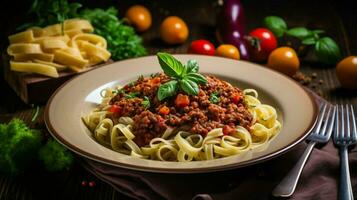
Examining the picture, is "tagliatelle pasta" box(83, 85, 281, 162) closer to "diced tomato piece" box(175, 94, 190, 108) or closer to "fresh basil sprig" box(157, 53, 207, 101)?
"diced tomato piece" box(175, 94, 190, 108)

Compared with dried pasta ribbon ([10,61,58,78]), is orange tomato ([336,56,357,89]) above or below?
above

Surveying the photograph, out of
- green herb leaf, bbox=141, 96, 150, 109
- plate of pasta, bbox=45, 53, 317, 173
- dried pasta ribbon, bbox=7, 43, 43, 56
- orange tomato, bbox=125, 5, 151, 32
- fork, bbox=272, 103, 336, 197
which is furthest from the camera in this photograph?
orange tomato, bbox=125, 5, 151, 32

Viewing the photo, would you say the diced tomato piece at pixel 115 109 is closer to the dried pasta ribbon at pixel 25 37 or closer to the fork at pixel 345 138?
the fork at pixel 345 138

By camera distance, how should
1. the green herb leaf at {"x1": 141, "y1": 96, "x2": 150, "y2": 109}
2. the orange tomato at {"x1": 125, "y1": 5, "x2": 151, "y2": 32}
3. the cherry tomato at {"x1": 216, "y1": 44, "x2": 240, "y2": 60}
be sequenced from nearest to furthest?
the green herb leaf at {"x1": 141, "y1": 96, "x2": 150, "y2": 109} < the cherry tomato at {"x1": 216, "y1": 44, "x2": 240, "y2": 60} < the orange tomato at {"x1": 125, "y1": 5, "x2": 151, "y2": 32}

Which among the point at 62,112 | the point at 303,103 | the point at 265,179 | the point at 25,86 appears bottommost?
the point at 25,86

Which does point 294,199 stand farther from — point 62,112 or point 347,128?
point 62,112

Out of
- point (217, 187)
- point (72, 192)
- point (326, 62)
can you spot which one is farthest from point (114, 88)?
point (326, 62)

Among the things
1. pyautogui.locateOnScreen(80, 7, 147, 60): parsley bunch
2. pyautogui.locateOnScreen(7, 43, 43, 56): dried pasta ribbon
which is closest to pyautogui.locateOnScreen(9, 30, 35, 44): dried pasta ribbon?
pyautogui.locateOnScreen(7, 43, 43, 56): dried pasta ribbon

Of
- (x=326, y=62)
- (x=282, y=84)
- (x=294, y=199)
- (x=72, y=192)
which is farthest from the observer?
(x=326, y=62)
